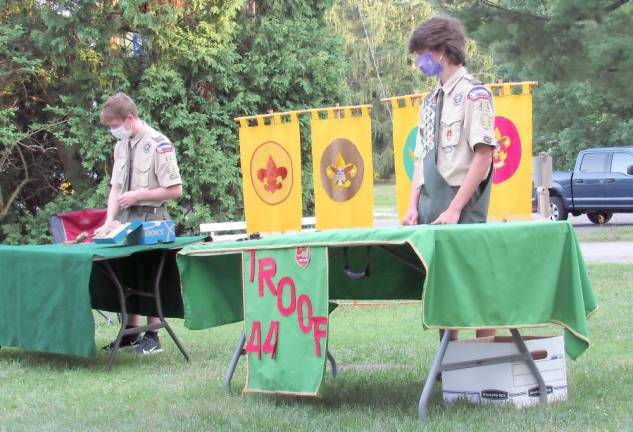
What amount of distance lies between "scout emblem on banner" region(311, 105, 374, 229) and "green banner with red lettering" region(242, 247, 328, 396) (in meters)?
6.51

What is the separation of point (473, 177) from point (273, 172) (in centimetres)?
729

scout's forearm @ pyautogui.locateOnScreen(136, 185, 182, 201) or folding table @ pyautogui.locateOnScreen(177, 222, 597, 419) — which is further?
scout's forearm @ pyautogui.locateOnScreen(136, 185, 182, 201)

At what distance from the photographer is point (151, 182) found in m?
7.09

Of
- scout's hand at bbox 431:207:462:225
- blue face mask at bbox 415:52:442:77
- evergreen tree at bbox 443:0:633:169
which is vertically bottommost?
scout's hand at bbox 431:207:462:225

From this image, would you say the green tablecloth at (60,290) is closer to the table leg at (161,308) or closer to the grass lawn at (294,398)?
the table leg at (161,308)

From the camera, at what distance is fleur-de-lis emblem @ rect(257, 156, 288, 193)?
12.0 metres

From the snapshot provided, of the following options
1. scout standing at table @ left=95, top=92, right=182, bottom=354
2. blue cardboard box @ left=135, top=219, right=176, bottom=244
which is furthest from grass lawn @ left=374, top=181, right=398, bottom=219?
blue cardboard box @ left=135, top=219, right=176, bottom=244

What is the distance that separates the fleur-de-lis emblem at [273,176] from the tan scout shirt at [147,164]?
485cm

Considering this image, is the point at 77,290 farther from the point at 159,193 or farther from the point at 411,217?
the point at 411,217

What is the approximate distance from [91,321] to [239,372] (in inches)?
39.9

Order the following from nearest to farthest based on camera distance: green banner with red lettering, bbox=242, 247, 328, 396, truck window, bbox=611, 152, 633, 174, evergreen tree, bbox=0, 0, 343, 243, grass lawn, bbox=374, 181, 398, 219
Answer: green banner with red lettering, bbox=242, 247, 328, 396, evergreen tree, bbox=0, 0, 343, 243, truck window, bbox=611, 152, 633, 174, grass lawn, bbox=374, 181, 398, 219

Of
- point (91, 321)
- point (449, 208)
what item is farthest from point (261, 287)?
point (91, 321)

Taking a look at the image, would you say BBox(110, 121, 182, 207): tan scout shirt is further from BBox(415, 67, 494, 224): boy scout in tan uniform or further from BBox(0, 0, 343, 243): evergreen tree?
BBox(0, 0, 343, 243): evergreen tree

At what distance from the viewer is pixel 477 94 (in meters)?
4.93
